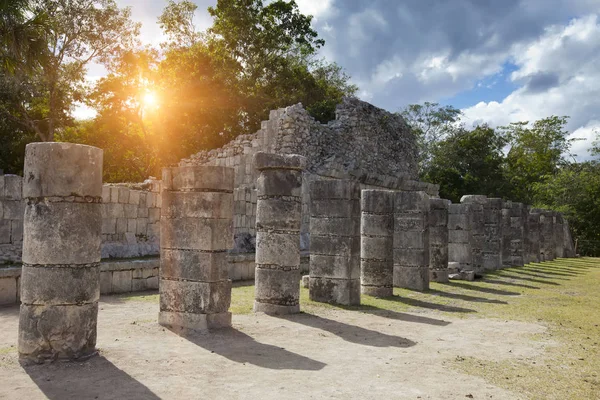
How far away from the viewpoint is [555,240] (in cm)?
2912

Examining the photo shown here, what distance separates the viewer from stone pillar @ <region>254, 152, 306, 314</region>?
31.3 ft

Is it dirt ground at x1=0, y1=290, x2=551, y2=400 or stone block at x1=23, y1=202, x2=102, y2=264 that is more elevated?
stone block at x1=23, y1=202, x2=102, y2=264

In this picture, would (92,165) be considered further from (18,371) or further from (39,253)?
(18,371)

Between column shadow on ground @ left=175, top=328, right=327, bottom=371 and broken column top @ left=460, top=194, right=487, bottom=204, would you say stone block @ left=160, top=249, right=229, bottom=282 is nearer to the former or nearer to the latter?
column shadow on ground @ left=175, top=328, right=327, bottom=371

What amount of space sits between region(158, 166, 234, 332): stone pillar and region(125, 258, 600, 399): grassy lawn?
1.67 metres

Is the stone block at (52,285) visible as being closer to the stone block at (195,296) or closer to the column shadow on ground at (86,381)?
the column shadow on ground at (86,381)

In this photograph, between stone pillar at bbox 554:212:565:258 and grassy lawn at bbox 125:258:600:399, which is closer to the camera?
grassy lawn at bbox 125:258:600:399

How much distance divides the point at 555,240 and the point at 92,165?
2796 centimetres

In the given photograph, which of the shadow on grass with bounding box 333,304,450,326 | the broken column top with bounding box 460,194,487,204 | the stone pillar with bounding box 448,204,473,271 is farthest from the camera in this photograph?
the broken column top with bounding box 460,194,487,204

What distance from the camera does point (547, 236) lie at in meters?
27.6

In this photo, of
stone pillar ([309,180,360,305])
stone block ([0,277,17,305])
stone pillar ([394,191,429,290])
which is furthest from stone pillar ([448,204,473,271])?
stone block ([0,277,17,305])

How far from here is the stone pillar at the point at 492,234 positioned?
19891 mm

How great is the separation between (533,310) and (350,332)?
14.9 ft

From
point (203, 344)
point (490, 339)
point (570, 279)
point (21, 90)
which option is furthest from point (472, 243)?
point (21, 90)
